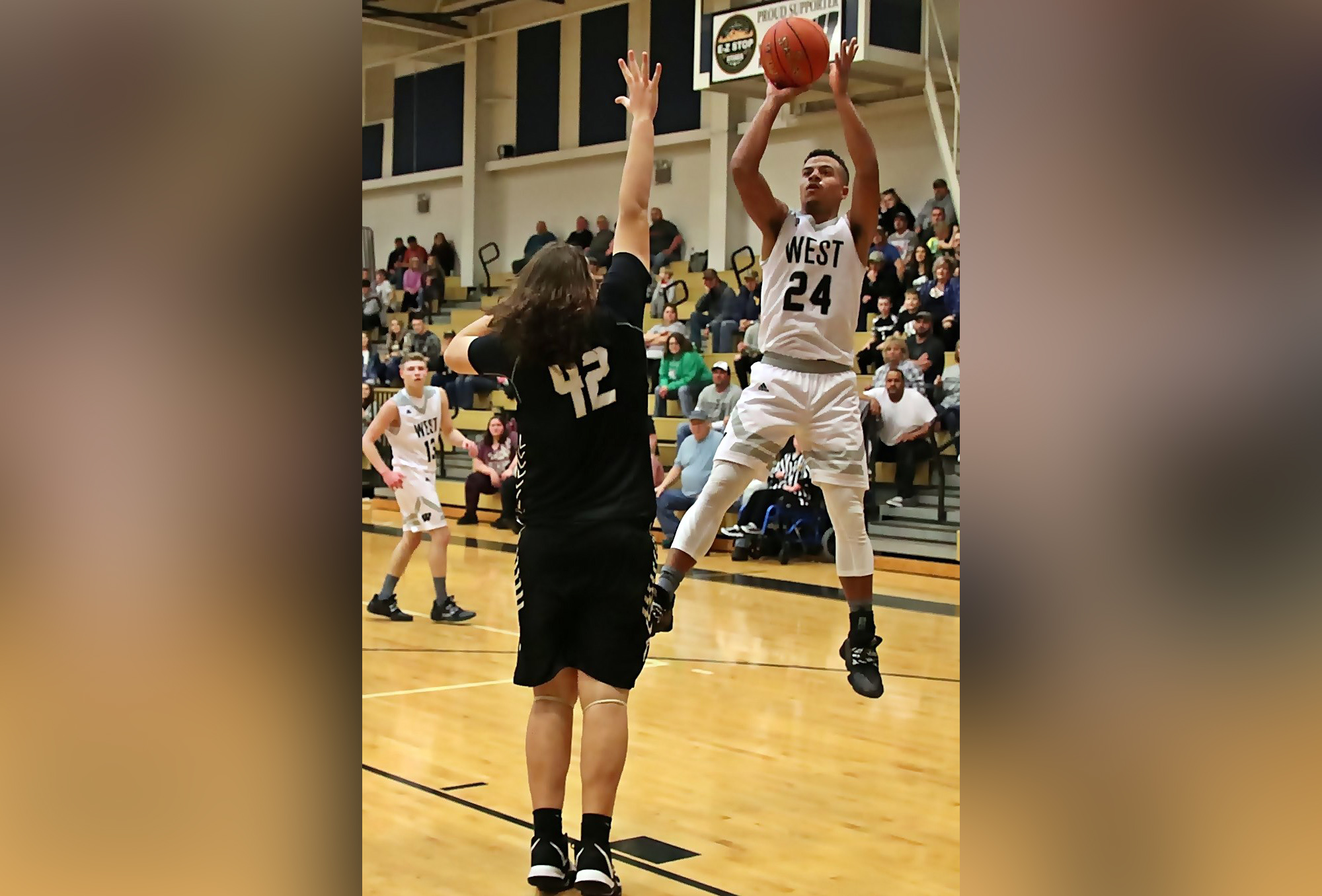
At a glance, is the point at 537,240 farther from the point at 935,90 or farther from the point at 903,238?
the point at 903,238

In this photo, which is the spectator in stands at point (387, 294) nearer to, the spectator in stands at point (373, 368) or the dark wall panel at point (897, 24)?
the spectator in stands at point (373, 368)

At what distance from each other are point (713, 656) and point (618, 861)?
353 cm

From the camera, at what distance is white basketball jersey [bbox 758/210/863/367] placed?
464 centimetres

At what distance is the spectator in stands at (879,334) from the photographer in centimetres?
1230

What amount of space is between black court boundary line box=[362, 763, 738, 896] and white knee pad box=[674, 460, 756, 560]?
1103 mm

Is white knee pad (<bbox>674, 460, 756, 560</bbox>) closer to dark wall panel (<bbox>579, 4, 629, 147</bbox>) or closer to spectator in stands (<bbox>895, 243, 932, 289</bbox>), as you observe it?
spectator in stands (<bbox>895, 243, 932, 289</bbox>)

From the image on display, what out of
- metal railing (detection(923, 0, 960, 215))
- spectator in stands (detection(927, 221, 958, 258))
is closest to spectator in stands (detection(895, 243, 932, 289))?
spectator in stands (detection(927, 221, 958, 258))

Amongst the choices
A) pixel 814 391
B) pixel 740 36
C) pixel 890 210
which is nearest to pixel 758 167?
pixel 814 391

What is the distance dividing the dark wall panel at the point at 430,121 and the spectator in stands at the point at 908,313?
12.4 meters

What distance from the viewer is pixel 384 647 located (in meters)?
7.81
